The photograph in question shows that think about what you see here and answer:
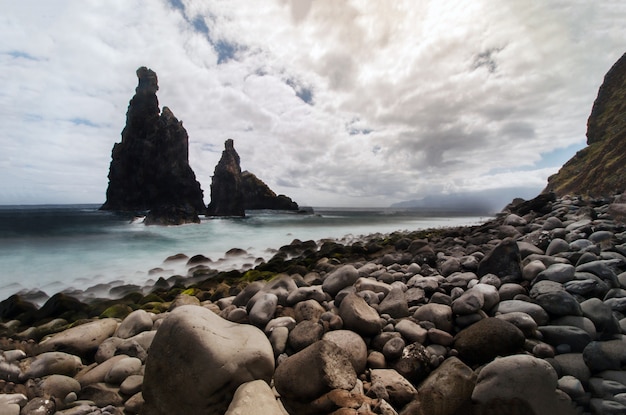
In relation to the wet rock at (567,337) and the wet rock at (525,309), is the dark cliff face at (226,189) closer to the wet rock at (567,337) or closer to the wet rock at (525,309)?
→ the wet rock at (525,309)

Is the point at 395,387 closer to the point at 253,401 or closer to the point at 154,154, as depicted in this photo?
the point at 253,401

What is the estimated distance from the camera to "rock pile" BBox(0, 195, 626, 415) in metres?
2.30

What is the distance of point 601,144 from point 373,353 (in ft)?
126

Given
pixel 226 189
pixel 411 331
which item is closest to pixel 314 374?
pixel 411 331

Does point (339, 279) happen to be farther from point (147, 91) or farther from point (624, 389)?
point (147, 91)

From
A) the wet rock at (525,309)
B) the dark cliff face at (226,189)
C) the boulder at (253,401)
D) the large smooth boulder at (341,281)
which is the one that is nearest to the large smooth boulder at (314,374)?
the boulder at (253,401)

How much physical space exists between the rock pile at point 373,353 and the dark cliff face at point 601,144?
65.3 feet

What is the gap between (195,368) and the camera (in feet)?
8.07

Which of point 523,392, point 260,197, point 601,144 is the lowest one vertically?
point 523,392

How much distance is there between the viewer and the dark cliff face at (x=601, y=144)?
17812 millimetres

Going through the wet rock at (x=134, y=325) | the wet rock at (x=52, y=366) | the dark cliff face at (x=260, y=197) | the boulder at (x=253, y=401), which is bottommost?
the wet rock at (x=52, y=366)

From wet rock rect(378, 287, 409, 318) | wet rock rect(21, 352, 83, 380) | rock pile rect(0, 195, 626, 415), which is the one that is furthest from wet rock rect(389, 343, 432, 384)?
wet rock rect(21, 352, 83, 380)

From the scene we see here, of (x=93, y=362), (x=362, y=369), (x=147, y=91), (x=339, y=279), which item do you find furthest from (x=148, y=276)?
(x=147, y=91)

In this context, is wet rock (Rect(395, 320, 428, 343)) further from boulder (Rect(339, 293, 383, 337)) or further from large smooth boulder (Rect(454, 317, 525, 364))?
large smooth boulder (Rect(454, 317, 525, 364))
